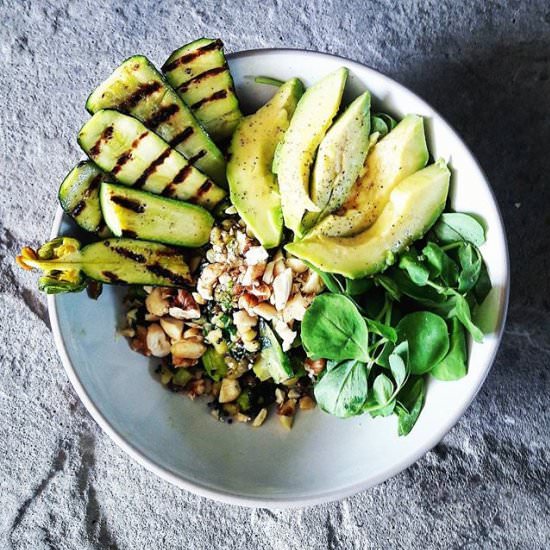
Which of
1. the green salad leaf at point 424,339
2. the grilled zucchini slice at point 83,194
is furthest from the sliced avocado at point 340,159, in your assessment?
the grilled zucchini slice at point 83,194

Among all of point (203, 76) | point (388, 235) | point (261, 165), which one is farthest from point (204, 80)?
point (388, 235)

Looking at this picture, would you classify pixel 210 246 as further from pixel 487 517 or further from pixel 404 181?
pixel 487 517

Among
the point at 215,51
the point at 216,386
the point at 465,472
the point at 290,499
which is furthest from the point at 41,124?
the point at 465,472

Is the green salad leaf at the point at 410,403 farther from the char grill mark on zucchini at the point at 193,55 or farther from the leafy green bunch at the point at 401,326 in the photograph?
the char grill mark on zucchini at the point at 193,55

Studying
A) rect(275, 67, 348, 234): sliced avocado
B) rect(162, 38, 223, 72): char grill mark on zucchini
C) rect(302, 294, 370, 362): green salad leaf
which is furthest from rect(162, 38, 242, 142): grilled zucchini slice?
rect(302, 294, 370, 362): green salad leaf

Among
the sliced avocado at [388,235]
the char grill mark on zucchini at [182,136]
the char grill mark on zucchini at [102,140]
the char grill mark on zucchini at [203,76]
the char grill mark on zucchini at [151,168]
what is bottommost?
the sliced avocado at [388,235]

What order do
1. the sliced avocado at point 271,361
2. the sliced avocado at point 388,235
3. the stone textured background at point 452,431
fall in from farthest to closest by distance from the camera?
the stone textured background at point 452,431, the sliced avocado at point 271,361, the sliced avocado at point 388,235

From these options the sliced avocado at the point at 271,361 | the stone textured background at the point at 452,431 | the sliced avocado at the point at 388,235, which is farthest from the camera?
the stone textured background at the point at 452,431

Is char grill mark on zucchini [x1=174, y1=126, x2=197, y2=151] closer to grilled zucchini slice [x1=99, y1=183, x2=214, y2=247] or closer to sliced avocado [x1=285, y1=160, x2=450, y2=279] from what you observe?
grilled zucchini slice [x1=99, y1=183, x2=214, y2=247]
